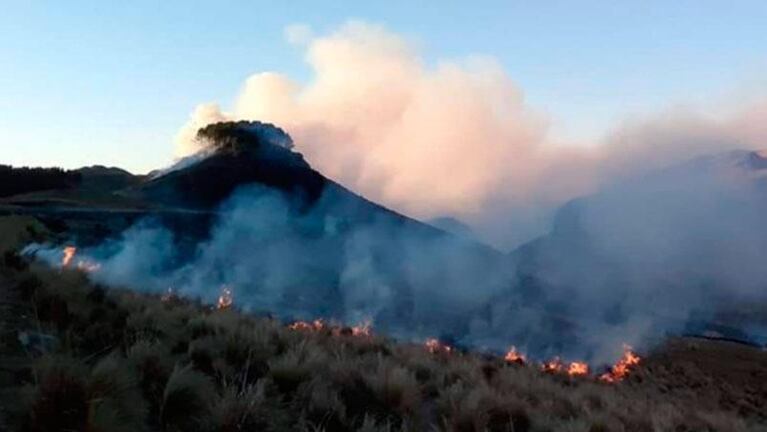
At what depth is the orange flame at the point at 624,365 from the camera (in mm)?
29000

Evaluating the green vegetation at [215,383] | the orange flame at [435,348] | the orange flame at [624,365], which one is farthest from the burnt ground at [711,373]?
the green vegetation at [215,383]

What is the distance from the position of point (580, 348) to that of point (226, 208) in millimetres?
30532

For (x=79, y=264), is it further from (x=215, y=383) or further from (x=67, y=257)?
(x=215, y=383)

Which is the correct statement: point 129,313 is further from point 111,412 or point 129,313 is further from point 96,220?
point 96,220

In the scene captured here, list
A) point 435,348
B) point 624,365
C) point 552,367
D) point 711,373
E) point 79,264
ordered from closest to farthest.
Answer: point 79,264 < point 435,348 < point 552,367 < point 624,365 < point 711,373

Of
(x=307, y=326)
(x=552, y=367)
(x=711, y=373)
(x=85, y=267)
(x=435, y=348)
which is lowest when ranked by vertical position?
(x=711, y=373)

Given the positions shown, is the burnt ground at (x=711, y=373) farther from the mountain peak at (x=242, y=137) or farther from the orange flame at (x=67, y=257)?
the mountain peak at (x=242, y=137)

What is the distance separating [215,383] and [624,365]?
1042 inches

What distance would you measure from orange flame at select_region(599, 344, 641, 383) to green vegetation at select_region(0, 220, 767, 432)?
14.6m

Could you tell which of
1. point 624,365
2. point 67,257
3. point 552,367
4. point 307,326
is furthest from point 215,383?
point 624,365

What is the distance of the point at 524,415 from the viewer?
1005cm

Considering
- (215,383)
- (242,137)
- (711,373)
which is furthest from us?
(242,137)

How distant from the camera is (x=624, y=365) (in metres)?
31.8

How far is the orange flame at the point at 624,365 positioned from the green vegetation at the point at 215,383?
1461 centimetres
